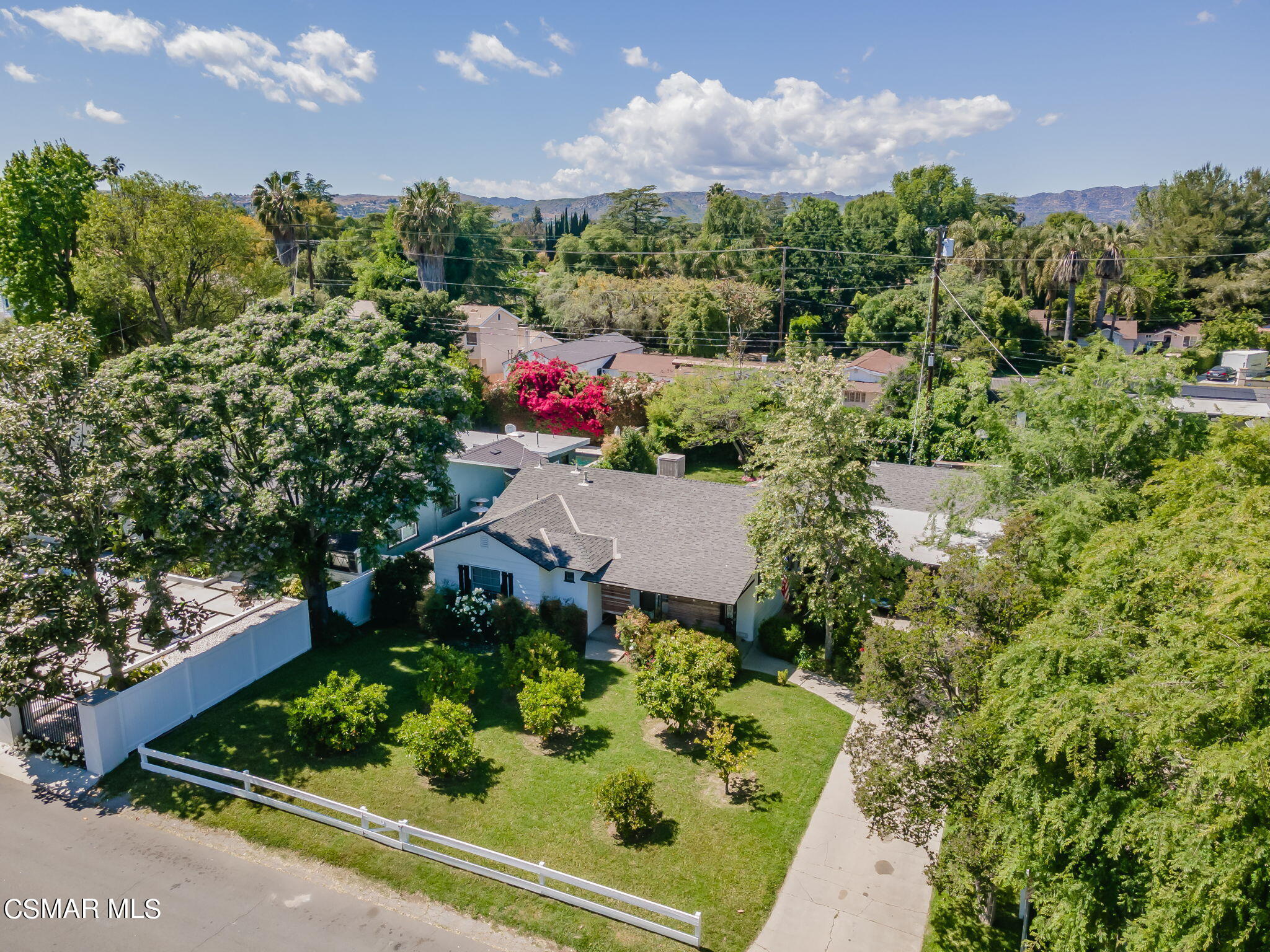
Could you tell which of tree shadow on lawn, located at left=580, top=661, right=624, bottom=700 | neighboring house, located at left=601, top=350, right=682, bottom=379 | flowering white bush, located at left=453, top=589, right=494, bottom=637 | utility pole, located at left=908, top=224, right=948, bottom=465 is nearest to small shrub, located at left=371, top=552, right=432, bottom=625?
flowering white bush, located at left=453, top=589, right=494, bottom=637

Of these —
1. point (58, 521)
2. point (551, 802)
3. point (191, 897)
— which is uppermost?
point (58, 521)

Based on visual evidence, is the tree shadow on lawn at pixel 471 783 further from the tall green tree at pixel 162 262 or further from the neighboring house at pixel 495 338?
the neighboring house at pixel 495 338

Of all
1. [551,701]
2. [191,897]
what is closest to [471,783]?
[551,701]

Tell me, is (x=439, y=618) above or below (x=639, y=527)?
below

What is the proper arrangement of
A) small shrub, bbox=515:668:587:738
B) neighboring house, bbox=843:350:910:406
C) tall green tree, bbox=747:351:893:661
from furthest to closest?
neighboring house, bbox=843:350:910:406
tall green tree, bbox=747:351:893:661
small shrub, bbox=515:668:587:738

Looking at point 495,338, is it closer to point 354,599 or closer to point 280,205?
point 280,205

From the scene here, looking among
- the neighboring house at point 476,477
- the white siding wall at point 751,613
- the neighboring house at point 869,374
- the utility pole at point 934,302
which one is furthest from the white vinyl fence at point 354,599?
the neighboring house at point 869,374

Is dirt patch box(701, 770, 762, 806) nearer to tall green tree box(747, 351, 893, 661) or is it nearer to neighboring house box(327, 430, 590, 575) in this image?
tall green tree box(747, 351, 893, 661)
